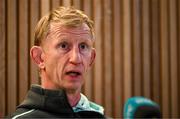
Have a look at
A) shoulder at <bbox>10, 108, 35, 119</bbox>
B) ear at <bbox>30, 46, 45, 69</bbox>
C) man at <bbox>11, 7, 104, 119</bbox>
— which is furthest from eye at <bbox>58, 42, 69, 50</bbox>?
shoulder at <bbox>10, 108, 35, 119</bbox>

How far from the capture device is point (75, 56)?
136 cm

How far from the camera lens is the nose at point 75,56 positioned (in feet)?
4.46

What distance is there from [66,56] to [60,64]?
4 centimetres

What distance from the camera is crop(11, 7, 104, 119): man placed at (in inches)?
53.7

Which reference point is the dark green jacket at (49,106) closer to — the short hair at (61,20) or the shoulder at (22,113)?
the shoulder at (22,113)

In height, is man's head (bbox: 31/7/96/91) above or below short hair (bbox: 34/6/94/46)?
below

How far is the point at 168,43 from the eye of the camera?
3.43m

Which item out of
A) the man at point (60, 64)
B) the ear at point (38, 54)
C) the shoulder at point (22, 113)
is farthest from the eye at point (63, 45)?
the shoulder at point (22, 113)

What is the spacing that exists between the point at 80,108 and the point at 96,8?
75.6 inches

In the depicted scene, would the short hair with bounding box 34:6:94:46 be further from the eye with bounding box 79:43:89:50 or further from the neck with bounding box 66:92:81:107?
the neck with bounding box 66:92:81:107

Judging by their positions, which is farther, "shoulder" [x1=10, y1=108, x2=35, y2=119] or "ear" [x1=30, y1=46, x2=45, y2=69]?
"ear" [x1=30, y1=46, x2=45, y2=69]

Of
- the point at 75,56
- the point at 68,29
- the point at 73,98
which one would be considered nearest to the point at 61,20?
the point at 68,29

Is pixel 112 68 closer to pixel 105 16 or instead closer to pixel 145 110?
pixel 105 16

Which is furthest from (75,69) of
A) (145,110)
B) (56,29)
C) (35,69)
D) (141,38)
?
(141,38)
